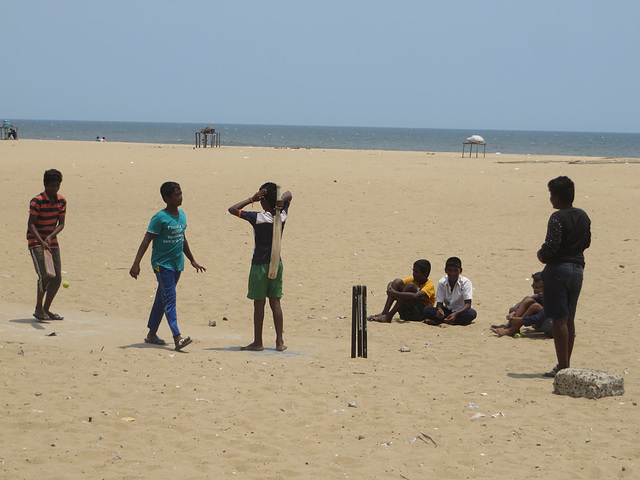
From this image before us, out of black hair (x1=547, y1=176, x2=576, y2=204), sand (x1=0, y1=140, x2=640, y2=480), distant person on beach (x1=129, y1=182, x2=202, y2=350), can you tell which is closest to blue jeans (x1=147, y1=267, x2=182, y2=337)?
distant person on beach (x1=129, y1=182, x2=202, y2=350)

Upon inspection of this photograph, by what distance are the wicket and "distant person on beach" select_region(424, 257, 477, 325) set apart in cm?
168

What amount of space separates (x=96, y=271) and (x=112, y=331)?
321 centimetres

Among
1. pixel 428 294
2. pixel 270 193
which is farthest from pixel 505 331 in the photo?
pixel 270 193

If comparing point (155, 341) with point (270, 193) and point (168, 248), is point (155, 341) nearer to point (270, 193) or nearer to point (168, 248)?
point (168, 248)

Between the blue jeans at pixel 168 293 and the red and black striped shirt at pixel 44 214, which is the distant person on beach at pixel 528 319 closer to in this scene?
Result: the blue jeans at pixel 168 293

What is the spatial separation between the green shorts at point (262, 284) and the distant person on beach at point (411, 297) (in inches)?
80.2

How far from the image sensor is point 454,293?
8219mm

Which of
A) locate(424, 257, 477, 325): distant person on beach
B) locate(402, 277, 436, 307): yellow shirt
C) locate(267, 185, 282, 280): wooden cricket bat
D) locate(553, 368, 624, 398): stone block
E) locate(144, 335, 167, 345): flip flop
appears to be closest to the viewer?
locate(553, 368, 624, 398): stone block

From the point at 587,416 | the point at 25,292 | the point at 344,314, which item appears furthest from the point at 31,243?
the point at 587,416

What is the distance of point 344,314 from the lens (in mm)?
8664

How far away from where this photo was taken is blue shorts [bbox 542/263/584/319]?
5.69 metres

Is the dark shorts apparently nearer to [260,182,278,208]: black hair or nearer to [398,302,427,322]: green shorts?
[260,182,278,208]: black hair

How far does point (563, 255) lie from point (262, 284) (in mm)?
2647

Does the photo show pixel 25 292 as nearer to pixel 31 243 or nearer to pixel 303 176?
pixel 31 243
